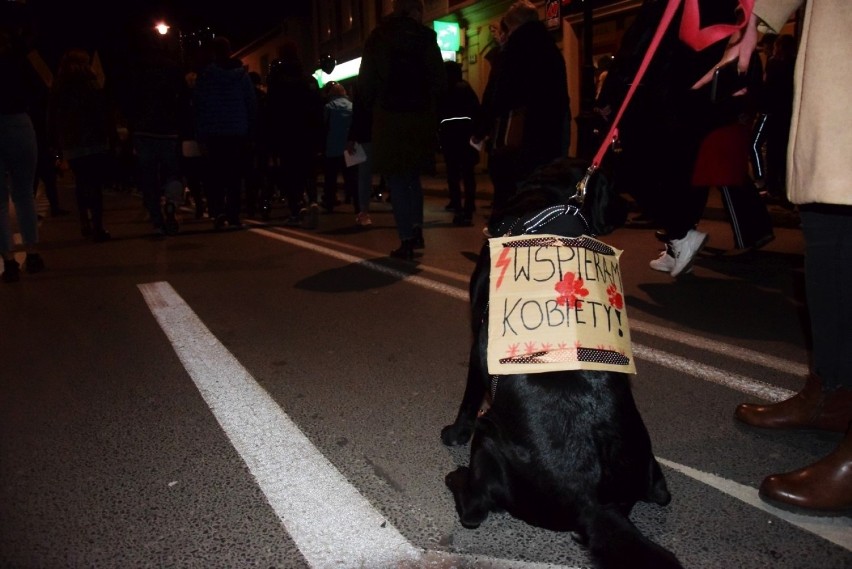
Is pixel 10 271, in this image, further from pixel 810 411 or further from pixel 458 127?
pixel 810 411

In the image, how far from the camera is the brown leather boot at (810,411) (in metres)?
2.53

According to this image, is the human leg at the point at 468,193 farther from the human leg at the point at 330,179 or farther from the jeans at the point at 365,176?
the human leg at the point at 330,179

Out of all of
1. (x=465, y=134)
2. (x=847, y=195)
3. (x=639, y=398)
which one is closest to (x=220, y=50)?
(x=465, y=134)

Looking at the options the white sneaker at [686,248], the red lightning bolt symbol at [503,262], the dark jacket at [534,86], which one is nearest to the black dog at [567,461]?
the red lightning bolt symbol at [503,262]

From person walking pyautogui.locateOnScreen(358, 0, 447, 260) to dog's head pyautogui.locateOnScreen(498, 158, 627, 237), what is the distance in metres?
4.00

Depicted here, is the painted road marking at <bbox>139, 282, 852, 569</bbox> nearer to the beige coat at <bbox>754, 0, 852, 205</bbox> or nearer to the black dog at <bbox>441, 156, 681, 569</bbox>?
the black dog at <bbox>441, 156, 681, 569</bbox>

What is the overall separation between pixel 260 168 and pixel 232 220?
6.00 feet

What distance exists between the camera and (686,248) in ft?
17.2

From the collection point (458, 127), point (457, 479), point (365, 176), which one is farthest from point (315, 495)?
point (458, 127)

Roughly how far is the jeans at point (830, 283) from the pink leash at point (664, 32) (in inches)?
26.9

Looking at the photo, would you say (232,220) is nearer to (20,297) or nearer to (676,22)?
(20,297)

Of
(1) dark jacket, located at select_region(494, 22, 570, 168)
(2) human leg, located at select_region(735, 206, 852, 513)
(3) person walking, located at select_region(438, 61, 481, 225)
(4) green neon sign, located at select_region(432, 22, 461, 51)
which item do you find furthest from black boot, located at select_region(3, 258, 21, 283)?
(4) green neon sign, located at select_region(432, 22, 461, 51)

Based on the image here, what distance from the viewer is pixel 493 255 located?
6.79 ft

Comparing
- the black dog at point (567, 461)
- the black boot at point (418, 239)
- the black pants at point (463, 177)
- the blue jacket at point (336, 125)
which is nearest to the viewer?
the black dog at point (567, 461)
